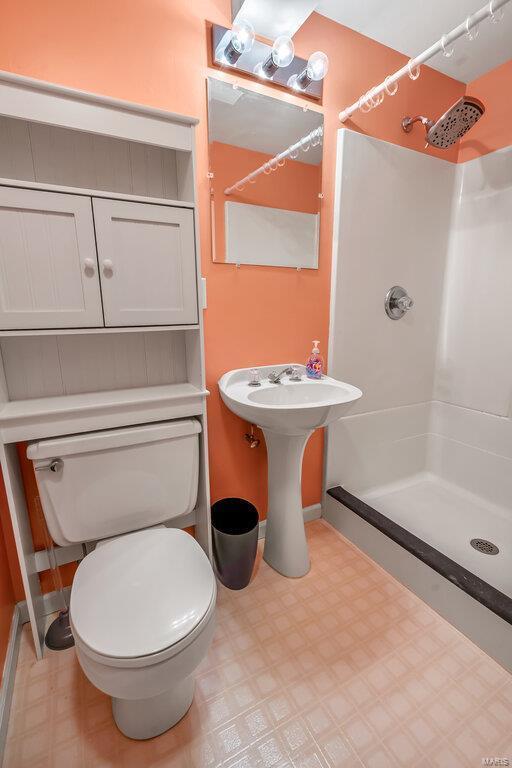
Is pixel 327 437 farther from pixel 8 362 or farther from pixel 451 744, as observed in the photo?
pixel 8 362

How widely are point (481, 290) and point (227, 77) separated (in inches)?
63.1

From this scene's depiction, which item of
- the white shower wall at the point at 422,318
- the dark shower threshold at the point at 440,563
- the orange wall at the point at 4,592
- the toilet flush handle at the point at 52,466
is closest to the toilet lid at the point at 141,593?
the toilet flush handle at the point at 52,466

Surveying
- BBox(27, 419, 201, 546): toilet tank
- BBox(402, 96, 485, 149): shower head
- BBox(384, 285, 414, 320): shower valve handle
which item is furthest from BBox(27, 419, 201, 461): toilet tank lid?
BBox(402, 96, 485, 149): shower head

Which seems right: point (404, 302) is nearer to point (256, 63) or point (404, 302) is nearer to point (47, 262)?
point (256, 63)

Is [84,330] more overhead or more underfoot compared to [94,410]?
more overhead

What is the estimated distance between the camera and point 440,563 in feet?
4.37

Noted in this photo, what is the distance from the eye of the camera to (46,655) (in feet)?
4.02

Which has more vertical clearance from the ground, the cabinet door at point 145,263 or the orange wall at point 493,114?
the orange wall at point 493,114

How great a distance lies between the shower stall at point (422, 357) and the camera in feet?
5.34

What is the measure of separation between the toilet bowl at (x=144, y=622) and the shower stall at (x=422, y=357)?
0.97 meters

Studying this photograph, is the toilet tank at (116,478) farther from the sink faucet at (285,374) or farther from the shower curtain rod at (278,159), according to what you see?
the shower curtain rod at (278,159)

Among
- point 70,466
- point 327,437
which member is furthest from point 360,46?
point 70,466

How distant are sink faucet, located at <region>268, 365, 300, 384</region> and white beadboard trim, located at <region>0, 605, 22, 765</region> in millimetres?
1357

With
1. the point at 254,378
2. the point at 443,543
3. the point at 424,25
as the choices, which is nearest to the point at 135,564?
the point at 254,378
